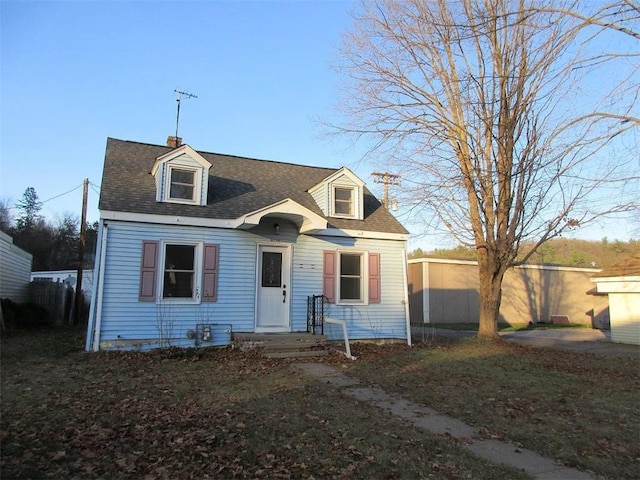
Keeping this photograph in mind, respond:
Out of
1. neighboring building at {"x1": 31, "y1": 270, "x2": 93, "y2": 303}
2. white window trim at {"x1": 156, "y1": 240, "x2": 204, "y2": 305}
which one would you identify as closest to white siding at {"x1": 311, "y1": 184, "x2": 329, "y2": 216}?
white window trim at {"x1": 156, "y1": 240, "x2": 204, "y2": 305}

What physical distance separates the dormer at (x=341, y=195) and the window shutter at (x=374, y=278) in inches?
50.8

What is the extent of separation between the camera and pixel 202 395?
6.61 meters

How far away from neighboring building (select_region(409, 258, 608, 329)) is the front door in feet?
43.0

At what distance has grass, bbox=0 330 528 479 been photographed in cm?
400

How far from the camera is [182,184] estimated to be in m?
11.5

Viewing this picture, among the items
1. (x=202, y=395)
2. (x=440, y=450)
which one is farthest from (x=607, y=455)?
(x=202, y=395)

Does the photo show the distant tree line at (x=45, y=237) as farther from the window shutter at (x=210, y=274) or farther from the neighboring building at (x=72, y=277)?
the window shutter at (x=210, y=274)

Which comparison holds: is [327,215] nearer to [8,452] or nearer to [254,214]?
[254,214]

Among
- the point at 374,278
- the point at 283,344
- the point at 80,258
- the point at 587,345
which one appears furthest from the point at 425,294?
the point at 80,258

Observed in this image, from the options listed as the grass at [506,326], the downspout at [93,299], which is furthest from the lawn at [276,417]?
the grass at [506,326]

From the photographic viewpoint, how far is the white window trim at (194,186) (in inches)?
443

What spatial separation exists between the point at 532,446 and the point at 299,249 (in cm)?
811

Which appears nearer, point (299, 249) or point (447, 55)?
point (299, 249)

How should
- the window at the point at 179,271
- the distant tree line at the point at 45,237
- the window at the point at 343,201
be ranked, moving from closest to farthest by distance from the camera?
1. the window at the point at 179,271
2. the window at the point at 343,201
3. the distant tree line at the point at 45,237
